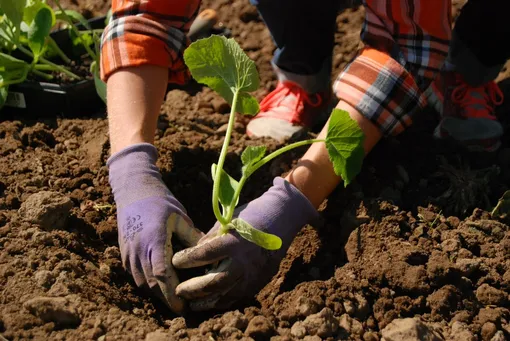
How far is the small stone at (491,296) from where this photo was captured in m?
1.45

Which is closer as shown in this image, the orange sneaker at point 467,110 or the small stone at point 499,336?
the small stone at point 499,336

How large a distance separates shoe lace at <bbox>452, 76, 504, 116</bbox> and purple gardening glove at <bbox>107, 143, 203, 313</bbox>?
3.44 feet

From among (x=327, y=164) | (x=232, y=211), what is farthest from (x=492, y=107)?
(x=232, y=211)

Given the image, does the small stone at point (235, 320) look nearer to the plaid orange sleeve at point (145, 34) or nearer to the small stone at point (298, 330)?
the small stone at point (298, 330)

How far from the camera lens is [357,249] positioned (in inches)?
61.6

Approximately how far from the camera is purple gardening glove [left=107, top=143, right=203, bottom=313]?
143 cm

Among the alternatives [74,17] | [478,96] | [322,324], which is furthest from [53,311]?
[478,96]

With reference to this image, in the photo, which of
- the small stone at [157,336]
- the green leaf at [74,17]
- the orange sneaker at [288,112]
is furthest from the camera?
the green leaf at [74,17]

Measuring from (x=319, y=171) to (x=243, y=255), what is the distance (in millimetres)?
327

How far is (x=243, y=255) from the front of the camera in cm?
142

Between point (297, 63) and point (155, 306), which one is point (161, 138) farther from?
point (155, 306)

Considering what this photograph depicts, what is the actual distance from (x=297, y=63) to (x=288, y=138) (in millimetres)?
247

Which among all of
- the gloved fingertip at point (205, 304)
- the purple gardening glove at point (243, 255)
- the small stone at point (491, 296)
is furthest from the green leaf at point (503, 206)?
the gloved fingertip at point (205, 304)

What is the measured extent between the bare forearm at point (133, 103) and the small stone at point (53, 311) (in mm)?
444
